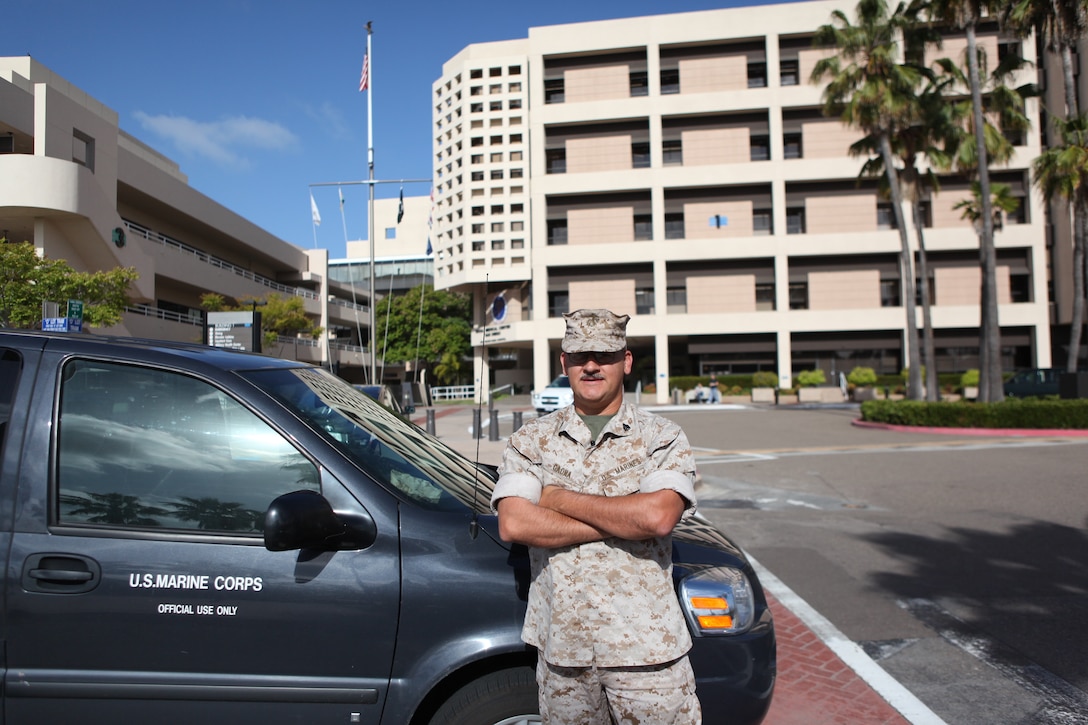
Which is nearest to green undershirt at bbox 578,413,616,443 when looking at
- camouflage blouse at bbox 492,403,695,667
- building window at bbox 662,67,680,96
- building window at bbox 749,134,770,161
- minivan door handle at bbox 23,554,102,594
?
camouflage blouse at bbox 492,403,695,667

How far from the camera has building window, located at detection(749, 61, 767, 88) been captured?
148 ft

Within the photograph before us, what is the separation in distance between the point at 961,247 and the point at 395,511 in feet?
160

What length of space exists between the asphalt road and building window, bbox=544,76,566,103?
3857 cm

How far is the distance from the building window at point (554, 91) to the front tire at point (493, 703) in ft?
161

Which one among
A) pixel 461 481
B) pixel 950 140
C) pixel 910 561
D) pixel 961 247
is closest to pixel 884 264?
pixel 961 247

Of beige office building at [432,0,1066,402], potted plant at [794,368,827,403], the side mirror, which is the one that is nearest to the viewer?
the side mirror

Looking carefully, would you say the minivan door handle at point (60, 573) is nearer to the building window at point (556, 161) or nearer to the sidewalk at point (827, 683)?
the sidewalk at point (827, 683)

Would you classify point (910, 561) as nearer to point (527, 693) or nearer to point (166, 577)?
point (527, 693)

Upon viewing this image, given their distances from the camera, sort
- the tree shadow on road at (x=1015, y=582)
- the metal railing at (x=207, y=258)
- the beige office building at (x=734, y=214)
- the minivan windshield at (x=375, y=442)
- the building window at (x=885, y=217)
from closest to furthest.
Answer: the minivan windshield at (x=375, y=442) → the tree shadow on road at (x=1015, y=582) → the metal railing at (x=207, y=258) → the beige office building at (x=734, y=214) → the building window at (x=885, y=217)

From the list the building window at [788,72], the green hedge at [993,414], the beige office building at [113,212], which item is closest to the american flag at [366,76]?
the beige office building at [113,212]

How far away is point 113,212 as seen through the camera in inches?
1011

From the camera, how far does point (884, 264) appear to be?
4412 centimetres

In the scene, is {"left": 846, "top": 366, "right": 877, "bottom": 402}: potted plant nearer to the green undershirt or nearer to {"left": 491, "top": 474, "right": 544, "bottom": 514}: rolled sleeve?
the green undershirt

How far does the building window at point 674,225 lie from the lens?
4544cm
